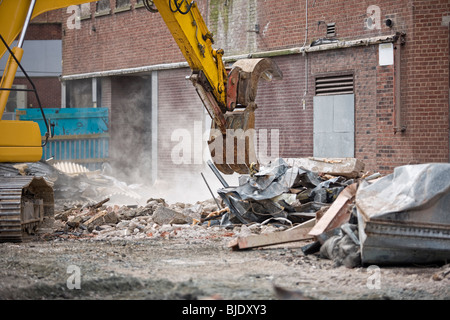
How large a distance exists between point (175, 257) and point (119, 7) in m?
16.2

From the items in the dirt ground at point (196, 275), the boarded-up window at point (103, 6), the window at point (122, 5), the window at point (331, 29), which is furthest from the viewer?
the boarded-up window at point (103, 6)

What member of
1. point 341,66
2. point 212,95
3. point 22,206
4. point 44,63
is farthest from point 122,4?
point 22,206

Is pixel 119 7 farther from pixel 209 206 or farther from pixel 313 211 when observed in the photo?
pixel 313 211

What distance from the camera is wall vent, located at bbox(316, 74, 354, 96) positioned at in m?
15.8

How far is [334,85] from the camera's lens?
1612cm

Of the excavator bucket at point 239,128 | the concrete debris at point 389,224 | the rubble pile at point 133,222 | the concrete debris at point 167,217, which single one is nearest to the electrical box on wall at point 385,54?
the excavator bucket at point 239,128

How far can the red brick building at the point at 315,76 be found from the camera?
1444 centimetres

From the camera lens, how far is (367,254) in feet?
21.4

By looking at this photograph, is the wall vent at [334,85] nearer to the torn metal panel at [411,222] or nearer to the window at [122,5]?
the window at [122,5]

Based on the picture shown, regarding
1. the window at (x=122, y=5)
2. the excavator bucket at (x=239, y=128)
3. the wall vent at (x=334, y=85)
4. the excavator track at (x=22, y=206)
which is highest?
the window at (x=122, y=5)

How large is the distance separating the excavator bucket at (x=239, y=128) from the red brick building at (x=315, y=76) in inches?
205

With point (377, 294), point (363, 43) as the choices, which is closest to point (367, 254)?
point (377, 294)

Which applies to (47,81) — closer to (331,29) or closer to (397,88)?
(331,29)

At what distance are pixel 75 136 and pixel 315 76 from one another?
8.36 meters
